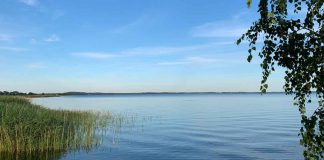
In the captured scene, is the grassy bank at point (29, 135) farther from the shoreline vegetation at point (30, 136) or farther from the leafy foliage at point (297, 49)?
the leafy foliage at point (297, 49)

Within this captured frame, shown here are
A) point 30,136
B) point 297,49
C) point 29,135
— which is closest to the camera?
point 297,49

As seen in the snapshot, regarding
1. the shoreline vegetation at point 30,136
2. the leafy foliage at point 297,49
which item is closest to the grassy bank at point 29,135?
the shoreline vegetation at point 30,136

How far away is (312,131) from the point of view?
23.1ft

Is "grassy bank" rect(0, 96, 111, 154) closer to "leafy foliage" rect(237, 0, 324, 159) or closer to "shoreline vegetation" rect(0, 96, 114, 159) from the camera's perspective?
"shoreline vegetation" rect(0, 96, 114, 159)

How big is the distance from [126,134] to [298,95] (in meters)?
29.6

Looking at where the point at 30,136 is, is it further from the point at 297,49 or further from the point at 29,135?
the point at 297,49

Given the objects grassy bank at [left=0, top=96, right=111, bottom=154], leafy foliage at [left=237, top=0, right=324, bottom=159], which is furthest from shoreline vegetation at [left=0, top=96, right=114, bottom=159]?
leafy foliage at [left=237, top=0, right=324, bottom=159]

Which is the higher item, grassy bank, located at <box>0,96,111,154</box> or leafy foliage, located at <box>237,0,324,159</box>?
leafy foliage, located at <box>237,0,324,159</box>

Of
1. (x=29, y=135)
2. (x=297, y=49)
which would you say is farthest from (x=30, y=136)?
(x=297, y=49)

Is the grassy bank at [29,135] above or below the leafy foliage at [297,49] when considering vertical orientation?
below

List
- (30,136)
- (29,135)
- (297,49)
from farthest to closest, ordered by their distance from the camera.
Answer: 1. (29,135)
2. (30,136)
3. (297,49)

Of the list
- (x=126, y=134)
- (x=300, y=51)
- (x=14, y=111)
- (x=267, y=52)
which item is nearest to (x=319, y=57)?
(x=300, y=51)

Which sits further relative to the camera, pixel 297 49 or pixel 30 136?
pixel 30 136

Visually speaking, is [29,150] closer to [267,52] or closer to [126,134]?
[126,134]
